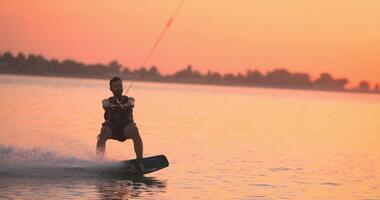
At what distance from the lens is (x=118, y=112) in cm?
1389

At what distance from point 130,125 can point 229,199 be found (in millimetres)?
2067

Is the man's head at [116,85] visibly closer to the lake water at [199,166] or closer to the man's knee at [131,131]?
the man's knee at [131,131]

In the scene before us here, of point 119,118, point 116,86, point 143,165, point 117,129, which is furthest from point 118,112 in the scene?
point 143,165

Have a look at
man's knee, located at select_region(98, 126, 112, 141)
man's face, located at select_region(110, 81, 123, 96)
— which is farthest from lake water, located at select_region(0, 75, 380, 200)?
man's face, located at select_region(110, 81, 123, 96)

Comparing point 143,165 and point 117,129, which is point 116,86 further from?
point 143,165

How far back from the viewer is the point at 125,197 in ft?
41.0

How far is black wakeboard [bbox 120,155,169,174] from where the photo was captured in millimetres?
14227

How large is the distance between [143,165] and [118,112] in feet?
3.27

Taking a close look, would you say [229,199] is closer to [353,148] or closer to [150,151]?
[150,151]

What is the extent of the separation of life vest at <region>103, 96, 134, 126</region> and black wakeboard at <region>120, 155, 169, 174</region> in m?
0.70

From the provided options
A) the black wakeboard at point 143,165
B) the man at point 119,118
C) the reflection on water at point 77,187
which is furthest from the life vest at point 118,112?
the reflection on water at point 77,187

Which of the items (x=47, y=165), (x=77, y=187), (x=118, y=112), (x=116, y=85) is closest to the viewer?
(x=77, y=187)

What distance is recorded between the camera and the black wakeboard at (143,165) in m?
14.2

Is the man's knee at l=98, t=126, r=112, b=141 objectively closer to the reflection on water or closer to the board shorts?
the board shorts
